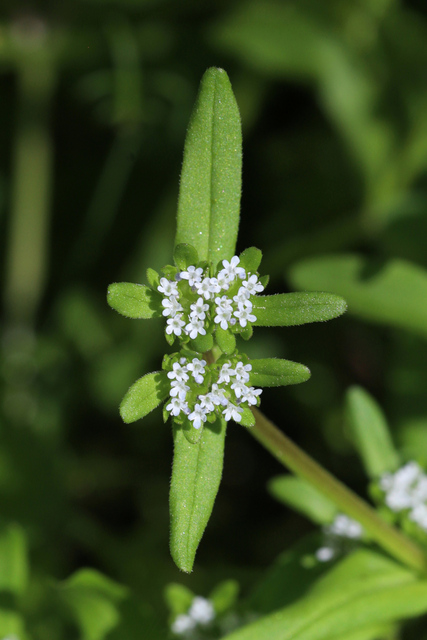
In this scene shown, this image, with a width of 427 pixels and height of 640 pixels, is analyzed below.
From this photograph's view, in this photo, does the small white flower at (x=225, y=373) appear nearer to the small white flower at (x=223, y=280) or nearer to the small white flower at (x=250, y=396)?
the small white flower at (x=250, y=396)

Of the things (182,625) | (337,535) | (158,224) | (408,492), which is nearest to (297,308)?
(408,492)

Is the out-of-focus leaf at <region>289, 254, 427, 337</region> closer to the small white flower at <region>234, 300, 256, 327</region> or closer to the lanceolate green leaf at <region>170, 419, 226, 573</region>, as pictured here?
the small white flower at <region>234, 300, 256, 327</region>

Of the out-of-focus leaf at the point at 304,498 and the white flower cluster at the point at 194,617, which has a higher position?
the out-of-focus leaf at the point at 304,498

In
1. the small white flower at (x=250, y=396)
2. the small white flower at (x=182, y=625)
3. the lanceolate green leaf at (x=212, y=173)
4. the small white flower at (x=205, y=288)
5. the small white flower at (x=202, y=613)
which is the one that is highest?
the lanceolate green leaf at (x=212, y=173)

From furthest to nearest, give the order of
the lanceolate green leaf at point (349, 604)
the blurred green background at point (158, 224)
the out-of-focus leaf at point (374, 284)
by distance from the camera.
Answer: the blurred green background at point (158, 224) → the out-of-focus leaf at point (374, 284) → the lanceolate green leaf at point (349, 604)

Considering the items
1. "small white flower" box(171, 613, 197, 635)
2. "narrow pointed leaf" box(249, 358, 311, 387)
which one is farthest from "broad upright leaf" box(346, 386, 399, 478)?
"narrow pointed leaf" box(249, 358, 311, 387)

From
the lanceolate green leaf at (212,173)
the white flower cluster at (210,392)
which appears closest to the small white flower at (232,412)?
the white flower cluster at (210,392)
